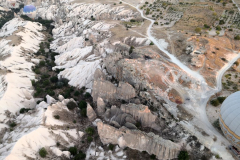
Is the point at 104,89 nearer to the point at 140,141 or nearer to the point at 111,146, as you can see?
the point at 111,146

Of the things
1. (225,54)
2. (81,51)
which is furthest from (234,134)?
(81,51)

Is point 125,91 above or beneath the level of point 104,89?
above

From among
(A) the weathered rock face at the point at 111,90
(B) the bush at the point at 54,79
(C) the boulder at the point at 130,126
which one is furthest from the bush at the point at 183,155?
(B) the bush at the point at 54,79

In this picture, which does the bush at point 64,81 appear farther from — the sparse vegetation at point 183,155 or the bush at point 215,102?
the bush at point 215,102

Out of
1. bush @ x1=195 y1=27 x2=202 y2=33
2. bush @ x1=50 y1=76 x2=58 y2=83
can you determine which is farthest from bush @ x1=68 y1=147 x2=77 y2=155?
bush @ x1=195 y1=27 x2=202 y2=33

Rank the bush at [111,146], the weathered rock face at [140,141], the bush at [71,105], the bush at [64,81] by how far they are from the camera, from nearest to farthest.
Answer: the weathered rock face at [140,141], the bush at [111,146], the bush at [71,105], the bush at [64,81]

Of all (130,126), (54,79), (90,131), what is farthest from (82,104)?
(54,79)

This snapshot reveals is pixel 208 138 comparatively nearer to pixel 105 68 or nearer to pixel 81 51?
pixel 105 68
